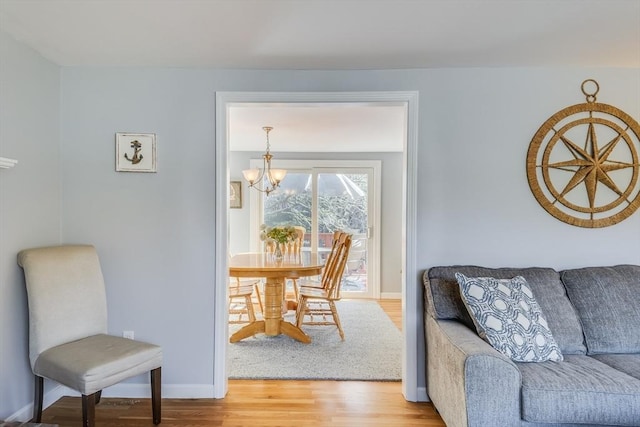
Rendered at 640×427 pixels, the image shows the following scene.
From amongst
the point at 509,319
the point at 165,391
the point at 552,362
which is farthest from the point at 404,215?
the point at 165,391

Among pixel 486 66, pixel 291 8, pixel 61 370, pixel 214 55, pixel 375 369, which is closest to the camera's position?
pixel 291 8

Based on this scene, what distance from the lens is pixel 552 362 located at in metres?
1.93

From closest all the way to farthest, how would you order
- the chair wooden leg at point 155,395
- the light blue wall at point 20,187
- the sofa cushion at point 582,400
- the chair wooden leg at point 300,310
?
the sofa cushion at point 582,400, the light blue wall at point 20,187, the chair wooden leg at point 155,395, the chair wooden leg at point 300,310

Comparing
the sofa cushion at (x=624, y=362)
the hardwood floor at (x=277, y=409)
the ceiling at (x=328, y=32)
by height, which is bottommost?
the hardwood floor at (x=277, y=409)

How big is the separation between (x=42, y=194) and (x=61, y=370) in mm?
1099

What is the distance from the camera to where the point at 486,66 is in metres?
2.49

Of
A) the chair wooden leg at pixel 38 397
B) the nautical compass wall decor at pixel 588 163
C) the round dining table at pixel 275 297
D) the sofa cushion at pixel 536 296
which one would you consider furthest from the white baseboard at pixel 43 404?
the nautical compass wall decor at pixel 588 163

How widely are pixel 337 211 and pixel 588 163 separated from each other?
3556 mm

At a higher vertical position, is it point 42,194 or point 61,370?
point 42,194

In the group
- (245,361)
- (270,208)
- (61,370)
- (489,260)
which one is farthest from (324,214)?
(61,370)

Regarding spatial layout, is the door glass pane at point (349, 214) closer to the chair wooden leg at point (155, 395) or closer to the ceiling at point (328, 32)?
the ceiling at point (328, 32)

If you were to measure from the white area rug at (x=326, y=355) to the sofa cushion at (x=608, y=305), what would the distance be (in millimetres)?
1305

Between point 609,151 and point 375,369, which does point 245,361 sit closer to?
point 375,369

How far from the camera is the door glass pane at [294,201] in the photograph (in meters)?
5.68
